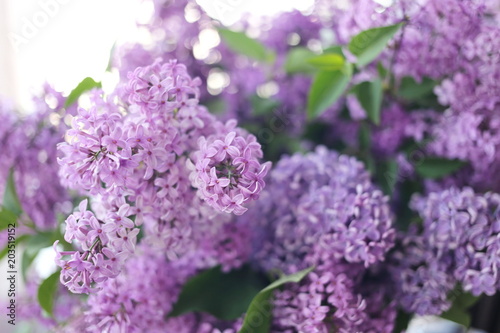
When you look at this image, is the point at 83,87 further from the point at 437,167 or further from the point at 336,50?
the point at 437,167

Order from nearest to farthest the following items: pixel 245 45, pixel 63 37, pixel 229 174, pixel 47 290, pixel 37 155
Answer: pixel 229 174
pixel 47 290
pixel 37 155
pixel 245 45
pixel 63 37

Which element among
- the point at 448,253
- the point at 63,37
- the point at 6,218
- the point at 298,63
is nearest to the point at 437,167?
the point at 448,253

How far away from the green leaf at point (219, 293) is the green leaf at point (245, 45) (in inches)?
13.0

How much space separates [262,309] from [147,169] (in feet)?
0.54

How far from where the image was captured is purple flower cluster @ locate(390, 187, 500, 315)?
1.42 ft

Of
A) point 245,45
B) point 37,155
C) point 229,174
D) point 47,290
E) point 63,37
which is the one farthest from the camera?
point 63,37

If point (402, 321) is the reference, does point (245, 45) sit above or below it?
above

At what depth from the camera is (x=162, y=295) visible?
0.49 metres

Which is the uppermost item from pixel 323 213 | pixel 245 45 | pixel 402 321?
pixel 245 45

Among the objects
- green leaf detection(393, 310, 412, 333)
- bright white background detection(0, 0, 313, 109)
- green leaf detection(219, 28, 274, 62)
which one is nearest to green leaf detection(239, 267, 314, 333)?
green leaf detection(393, 310, 412, 333)

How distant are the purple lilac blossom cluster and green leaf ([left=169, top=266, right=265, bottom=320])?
80 millimetres

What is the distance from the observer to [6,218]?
0.51 meters

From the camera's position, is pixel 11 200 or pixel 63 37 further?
pixel 63 37

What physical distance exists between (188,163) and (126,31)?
15.4 inches
